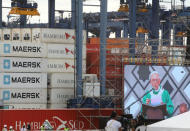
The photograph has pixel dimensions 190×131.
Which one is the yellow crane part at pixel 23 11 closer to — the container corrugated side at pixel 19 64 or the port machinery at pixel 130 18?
the port machinery at pixel 130 18

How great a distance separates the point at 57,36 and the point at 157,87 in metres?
14.2

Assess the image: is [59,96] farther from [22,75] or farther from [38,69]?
[22,75]

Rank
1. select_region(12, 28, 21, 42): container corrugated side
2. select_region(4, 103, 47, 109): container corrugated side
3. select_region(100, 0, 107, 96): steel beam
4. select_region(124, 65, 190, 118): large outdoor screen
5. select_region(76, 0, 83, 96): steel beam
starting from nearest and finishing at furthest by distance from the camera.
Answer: select_region(124, 65, 190, 118): large outdoor screen < select_region(76, 0, 83, 96): steel beam < select_region(100, 0, 107, 96): steel beam < select_region(4, 103, 47, 109): container corrugated side < select_region(12, 28, 21, 42): container corrugated side

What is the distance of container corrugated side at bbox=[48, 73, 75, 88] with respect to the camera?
1763 inches

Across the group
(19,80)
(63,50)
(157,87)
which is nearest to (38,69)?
(19,80)

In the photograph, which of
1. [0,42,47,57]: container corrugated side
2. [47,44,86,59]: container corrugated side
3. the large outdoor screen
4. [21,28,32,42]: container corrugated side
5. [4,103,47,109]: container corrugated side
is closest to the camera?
the large outdoor screen

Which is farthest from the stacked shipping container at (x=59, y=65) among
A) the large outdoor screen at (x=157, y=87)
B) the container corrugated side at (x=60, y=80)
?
the large outdoor screen at (x=157, y=87)

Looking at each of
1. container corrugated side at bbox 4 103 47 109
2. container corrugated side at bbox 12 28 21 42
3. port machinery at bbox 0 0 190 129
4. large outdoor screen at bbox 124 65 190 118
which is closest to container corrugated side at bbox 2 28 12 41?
container corrugated side at bbox 12 28 21 42

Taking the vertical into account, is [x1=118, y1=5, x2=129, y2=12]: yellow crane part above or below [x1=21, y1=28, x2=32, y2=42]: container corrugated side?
above

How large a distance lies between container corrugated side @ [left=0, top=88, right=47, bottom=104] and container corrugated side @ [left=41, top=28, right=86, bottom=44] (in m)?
4.24

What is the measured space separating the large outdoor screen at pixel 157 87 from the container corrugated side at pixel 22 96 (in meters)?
12.2

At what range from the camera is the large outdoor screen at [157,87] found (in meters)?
33.0

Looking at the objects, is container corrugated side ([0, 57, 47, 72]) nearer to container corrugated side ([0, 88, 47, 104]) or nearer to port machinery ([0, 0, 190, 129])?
container corrugated side ([0, 88, 47, 104])

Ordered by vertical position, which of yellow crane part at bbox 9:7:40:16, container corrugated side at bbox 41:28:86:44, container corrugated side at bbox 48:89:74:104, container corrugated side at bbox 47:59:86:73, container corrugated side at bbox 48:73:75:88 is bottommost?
container corrugated side at bbox 48:89:74:104
